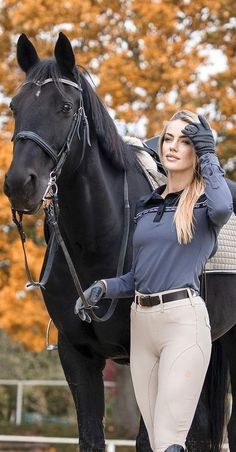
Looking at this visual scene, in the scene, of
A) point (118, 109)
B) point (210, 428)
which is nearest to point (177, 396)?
point (210, 428)

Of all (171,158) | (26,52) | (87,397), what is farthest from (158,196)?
(87,397)

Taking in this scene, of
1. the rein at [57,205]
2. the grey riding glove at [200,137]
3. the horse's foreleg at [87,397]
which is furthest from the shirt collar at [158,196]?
the horse's foreleg at [87,397]

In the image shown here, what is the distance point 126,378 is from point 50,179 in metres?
8.24

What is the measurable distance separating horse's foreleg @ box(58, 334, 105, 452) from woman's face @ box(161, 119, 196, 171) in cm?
130

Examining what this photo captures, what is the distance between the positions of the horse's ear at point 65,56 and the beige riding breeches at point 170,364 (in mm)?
1232

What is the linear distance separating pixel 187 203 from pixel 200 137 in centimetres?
28

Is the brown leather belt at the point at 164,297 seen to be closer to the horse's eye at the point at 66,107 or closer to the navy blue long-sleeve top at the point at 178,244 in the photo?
the navy blue long-sleeve top at the point at 178,244

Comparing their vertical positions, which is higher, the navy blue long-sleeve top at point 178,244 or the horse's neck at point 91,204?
the horse's neck at point 91,204

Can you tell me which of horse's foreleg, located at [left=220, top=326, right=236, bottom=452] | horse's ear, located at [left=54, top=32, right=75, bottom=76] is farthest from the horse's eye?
horse's foreleg, located at [left=220, top=326, right=236, bottom=452]

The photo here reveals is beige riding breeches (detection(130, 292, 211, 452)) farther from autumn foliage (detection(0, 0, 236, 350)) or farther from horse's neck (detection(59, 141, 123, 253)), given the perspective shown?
autumn foliage (detection(0, 0, 236, 350))

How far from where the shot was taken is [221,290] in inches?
193

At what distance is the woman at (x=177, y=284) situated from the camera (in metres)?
3.75

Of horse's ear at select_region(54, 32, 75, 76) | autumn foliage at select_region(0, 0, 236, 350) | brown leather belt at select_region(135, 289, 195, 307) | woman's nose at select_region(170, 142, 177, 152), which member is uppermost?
autumn foliage at select_region(0, 0, 236, 350)

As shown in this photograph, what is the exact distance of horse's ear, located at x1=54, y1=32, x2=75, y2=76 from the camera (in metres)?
4.45
